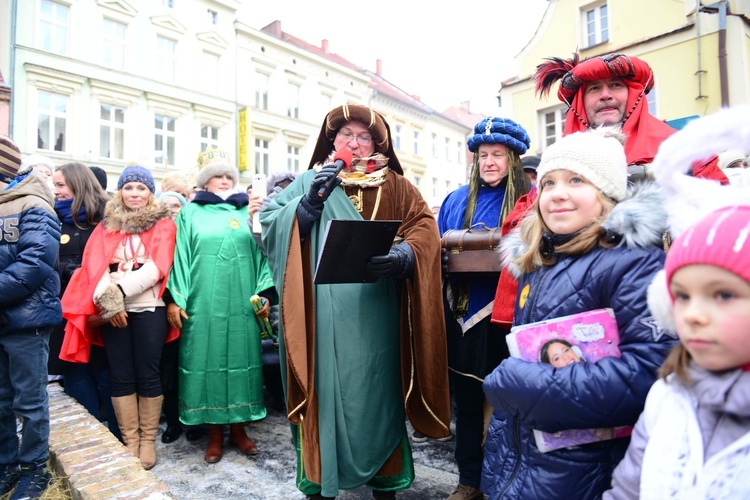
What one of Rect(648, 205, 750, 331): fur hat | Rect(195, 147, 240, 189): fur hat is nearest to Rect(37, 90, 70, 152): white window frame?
Rect(195, 147, 240, 189): fur hat

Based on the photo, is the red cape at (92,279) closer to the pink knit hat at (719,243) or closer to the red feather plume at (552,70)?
the red feather plume at (552,70)

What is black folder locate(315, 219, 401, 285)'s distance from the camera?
6.75 ft

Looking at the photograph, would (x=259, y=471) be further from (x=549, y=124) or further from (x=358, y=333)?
(x=549, y=124)

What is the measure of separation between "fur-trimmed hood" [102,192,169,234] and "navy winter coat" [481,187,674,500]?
292 cm

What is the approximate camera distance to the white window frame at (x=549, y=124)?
13.8 metres

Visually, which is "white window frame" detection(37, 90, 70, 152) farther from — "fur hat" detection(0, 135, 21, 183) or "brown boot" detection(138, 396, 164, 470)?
"brown boot" detection(138, 396, 164, 470)

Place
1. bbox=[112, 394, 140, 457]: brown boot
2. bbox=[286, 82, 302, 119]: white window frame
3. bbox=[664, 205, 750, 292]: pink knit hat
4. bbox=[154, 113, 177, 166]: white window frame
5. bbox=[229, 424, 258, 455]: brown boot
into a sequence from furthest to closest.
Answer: bbox=[286, 82, 302, 119]: white window frame, bbox=[154, 113, 177, 166]: white window frame, bbox=[229, 424, 258, 455]: brown boot, bbox=[112, 394, 140, 457]: brown boot, bbox=[664, 205, 750, 292]: pink knit hat

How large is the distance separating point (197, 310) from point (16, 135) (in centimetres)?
1546

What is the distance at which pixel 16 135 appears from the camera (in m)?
15.0

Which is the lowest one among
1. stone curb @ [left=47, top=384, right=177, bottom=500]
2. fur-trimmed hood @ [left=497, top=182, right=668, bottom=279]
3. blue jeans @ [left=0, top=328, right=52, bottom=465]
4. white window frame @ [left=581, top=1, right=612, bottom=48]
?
stone curb @ [left=47, top=384, right=177, bottom=500]

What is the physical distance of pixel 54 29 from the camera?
16219mm

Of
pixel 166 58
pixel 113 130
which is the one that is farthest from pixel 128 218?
pixel 166 58

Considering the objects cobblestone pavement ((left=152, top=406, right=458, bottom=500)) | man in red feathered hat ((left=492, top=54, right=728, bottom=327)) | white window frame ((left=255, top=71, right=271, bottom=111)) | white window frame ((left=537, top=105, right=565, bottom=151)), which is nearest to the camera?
man in red feathered hat ((left=492, top=54, right=728, bottom=327))

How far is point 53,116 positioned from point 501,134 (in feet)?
57.6
